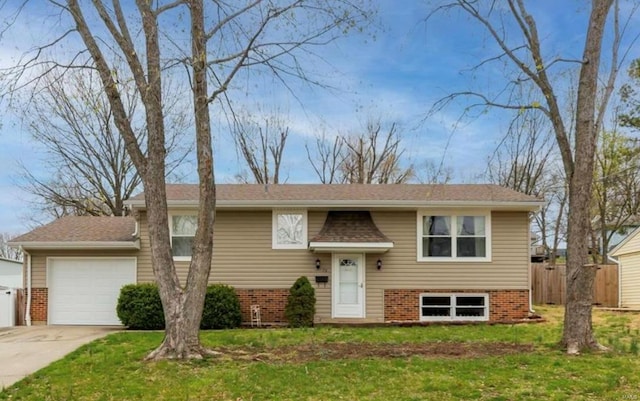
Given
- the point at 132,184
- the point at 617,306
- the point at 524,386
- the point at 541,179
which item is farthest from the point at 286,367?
the point at 541,179

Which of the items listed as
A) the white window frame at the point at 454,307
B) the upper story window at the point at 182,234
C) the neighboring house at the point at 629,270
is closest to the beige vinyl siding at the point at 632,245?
the neighboring house at the point at 629,270

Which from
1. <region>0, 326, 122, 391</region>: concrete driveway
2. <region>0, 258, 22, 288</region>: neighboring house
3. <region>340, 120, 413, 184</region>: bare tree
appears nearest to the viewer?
<region>0, 326, 122, 391</region>: concrete driveway

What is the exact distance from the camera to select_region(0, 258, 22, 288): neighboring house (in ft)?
82.6

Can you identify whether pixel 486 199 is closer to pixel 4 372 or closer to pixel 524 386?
pixel 524 386

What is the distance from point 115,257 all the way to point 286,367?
28.9 feet

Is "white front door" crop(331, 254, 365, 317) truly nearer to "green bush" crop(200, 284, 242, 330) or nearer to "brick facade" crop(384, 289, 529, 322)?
"brick facade" crop(384, 289, 529, 322)

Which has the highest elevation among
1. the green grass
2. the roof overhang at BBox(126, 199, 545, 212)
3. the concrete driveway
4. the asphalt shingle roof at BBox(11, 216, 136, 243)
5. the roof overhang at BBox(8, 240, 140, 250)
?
the roof overhang at BBox(126, 199, 545, 212)

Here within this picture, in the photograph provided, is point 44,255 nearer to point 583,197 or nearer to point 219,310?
point 219,310

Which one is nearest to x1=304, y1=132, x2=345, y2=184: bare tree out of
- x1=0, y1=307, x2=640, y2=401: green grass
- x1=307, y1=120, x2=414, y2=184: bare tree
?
x1=307, y1=120, x2=414, y2=184: bare tree

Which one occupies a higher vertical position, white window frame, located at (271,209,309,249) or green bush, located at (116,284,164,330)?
white window frame, located at (271,209,309,249)

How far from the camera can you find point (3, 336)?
41.9 feet

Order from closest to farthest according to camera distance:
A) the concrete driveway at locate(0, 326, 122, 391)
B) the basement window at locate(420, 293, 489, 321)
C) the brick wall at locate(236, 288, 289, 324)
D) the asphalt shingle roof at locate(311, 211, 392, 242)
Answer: the concrete driveway at locate(0, 326, 122, 391) < the asphalt shingle roof at locate(311, 211, 392, 242) < the brick wall at locate(236, 288, 289, 324) < the basement window at locate(420, 293, 489, 321)

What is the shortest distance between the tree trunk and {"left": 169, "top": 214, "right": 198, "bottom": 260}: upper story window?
32.0 feet

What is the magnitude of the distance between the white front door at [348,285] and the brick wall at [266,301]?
1.39m
